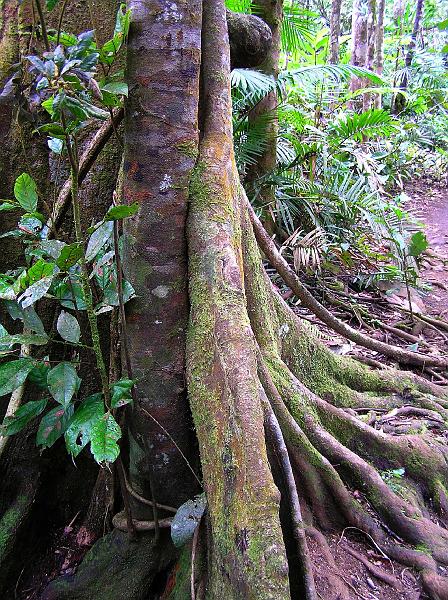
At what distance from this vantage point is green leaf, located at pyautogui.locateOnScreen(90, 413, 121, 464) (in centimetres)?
176

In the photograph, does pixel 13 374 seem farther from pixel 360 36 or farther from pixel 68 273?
pixel 360 36

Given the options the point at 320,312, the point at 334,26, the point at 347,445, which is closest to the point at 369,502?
the point at 347,445

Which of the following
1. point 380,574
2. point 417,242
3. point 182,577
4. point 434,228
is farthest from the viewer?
point 434,228

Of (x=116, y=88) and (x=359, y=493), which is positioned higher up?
(x=116, y=88)

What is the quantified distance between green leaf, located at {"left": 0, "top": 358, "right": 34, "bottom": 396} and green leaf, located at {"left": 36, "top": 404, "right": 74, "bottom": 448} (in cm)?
19

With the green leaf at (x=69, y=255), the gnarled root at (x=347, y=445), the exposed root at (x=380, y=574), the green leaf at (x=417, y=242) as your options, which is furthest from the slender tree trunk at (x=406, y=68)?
the green leaf at (x=69, y=255)

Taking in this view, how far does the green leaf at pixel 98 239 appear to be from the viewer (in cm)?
183

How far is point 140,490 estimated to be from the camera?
7.82 ft

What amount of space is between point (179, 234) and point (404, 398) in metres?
2.09


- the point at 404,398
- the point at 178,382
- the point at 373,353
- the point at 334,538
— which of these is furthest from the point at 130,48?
the point at 373,353

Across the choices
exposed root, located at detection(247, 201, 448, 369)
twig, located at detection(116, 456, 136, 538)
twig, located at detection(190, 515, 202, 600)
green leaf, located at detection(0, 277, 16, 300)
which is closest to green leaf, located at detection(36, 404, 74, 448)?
twig, located at detection(116, 456, 136, 538)

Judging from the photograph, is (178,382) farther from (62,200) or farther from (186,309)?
(62,200)

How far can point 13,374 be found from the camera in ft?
6.21

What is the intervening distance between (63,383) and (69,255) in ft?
1.51
